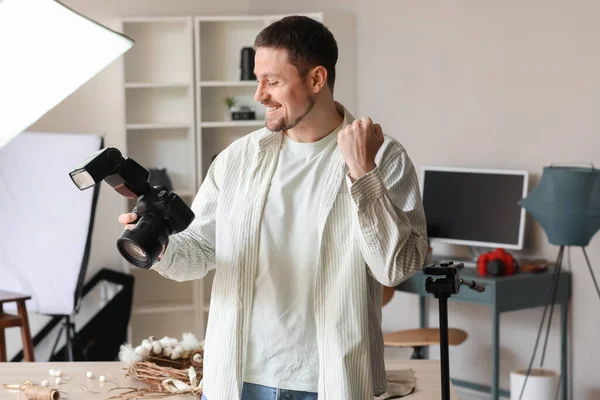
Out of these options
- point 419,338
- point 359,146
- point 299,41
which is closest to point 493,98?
point 419,338

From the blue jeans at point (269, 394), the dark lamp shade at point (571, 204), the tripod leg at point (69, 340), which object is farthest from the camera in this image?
the tripod leg at point (69, 340)

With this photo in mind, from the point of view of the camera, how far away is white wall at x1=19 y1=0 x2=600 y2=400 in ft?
13.3

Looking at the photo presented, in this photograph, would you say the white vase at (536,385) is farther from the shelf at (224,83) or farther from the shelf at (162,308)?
the shelf at (224,83)

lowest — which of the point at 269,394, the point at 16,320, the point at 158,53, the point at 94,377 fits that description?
the point at 16,320

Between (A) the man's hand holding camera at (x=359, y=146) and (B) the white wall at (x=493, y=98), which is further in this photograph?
(B) the white wall at (x=493, y=98)

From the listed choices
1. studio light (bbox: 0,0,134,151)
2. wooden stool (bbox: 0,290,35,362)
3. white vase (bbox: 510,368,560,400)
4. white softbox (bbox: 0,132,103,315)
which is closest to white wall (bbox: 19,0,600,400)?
white vase (bbox: 510,368,560,400)

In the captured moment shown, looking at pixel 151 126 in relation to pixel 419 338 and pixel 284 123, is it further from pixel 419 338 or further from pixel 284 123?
pixel 284 123

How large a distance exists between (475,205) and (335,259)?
2.76 meters

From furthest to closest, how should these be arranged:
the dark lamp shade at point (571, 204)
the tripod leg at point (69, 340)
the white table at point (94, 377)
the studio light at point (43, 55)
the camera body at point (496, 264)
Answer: the tripod leg at point (69, 340), the camera body at point (496, 264), the dark lamp shade at point (571, 204), the white table at point (94, 377), the studio light at point (43, 55)

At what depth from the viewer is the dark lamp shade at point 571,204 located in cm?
370

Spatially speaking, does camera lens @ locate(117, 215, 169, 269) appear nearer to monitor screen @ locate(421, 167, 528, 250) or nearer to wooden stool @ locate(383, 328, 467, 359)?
wooden stool @ locate(383, 328, 467, 359)

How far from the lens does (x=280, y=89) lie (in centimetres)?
177

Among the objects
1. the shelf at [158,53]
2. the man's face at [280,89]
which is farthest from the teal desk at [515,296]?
the man's face at [280,89]

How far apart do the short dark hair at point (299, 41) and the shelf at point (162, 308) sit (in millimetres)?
3665
